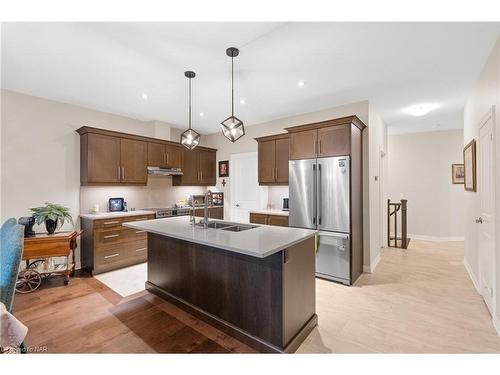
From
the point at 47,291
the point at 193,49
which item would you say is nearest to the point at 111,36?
the point at 193,49

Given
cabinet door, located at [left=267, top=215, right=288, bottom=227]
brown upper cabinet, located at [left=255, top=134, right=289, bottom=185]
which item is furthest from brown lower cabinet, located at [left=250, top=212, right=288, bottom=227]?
brown upper cabinet, located at [left=255, top=134, right=289, bottom=185]

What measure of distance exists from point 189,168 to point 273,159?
2135mm

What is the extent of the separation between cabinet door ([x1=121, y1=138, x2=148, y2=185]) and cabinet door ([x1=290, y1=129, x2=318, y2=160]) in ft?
9.55

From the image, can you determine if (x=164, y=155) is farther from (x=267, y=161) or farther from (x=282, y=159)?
(x=282, y=159)

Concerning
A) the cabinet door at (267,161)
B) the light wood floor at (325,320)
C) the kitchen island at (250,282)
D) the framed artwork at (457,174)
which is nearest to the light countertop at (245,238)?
the kitchen island at (250,282)

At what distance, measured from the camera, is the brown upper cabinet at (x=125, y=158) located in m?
3.89

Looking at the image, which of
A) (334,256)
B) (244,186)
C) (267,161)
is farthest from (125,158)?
(334,256)

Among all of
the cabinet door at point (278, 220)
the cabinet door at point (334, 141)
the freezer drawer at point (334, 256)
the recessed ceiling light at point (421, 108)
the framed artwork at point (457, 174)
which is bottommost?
the freezer drawer at point (334, 256)

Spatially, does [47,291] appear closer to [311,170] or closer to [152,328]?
[152,328]

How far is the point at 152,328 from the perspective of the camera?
7.45 ft

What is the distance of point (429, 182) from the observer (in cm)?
600

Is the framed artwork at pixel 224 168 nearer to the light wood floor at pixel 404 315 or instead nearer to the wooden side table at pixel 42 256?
the wooden side table at pixel 42 256

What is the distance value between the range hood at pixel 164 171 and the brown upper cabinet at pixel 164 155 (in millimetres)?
91

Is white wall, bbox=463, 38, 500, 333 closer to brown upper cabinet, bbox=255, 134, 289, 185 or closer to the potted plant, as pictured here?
brown upper cabinet, bbox=255, 134, 289, 185
